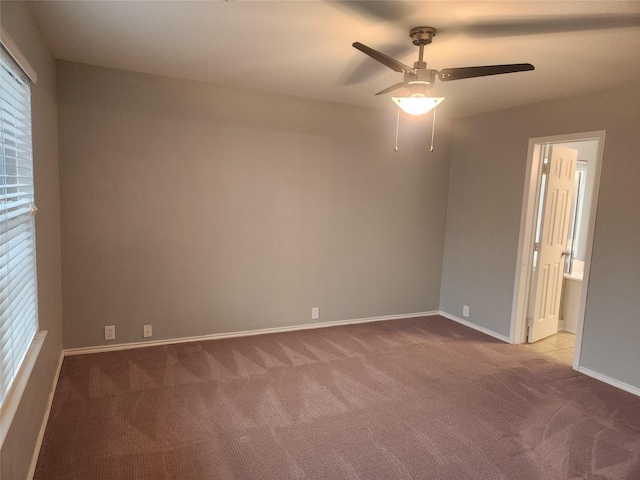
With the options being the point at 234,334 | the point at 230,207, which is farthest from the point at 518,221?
the point at 234,334

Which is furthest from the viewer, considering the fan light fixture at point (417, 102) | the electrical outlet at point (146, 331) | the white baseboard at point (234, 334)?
the electrical outlet at point (146, 331)

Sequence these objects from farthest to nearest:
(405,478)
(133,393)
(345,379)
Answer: (345,379)
(133,393)
(405,478)

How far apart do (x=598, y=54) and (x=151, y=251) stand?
3689 millimetres

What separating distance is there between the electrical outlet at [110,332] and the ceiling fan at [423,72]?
9.96 ft

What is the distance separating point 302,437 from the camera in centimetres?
249

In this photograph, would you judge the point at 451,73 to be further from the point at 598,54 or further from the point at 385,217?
the point at 385,217

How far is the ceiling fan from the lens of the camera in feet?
7.22

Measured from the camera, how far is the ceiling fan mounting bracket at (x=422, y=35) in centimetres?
231

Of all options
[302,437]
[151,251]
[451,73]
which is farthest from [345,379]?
[451,73]

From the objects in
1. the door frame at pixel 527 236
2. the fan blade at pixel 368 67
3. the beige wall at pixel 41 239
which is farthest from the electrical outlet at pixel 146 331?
the door frame at pixel 527 236

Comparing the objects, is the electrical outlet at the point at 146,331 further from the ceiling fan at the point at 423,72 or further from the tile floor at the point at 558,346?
the tile floor at the point at 558,346

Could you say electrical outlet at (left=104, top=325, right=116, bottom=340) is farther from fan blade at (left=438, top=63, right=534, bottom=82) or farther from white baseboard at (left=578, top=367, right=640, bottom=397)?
white baseboard at (left=578, top=367, right=640, bottom=397)

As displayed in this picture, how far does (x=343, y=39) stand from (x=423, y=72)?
1.86 feet

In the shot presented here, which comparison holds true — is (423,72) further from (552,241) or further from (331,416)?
(552,241)
